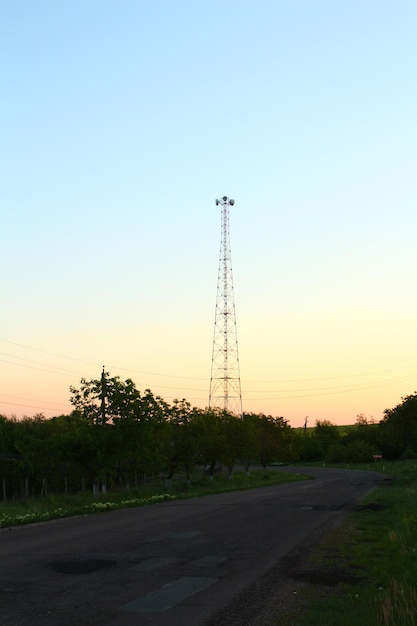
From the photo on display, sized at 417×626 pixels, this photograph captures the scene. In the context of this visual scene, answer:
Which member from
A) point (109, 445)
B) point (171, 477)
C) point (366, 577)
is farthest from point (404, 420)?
point (366, 577)

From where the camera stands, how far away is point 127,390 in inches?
1503

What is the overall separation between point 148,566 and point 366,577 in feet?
13.8

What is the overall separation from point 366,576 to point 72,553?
6.49 meters

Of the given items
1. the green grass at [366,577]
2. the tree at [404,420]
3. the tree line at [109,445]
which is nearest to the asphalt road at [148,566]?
the green grass at [366,577]

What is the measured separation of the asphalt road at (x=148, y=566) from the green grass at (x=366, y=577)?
0.69 meters

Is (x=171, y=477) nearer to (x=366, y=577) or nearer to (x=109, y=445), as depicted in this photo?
(x=109, y=445)

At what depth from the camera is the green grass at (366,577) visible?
8.45 meters

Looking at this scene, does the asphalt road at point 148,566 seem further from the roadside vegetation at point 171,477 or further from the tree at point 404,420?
the tree at point 404,420

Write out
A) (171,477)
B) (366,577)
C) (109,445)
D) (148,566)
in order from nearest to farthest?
(366,577) < (148,566) < (109,445) < (171,477)

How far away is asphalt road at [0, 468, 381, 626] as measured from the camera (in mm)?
9023

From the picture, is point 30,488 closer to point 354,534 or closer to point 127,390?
point 127,390

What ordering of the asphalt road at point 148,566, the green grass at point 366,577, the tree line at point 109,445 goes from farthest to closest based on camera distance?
the tree line at point 109,445
the asphalt road at point 148,566
the green grass at point 366,577

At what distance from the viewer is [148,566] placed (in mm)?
12898

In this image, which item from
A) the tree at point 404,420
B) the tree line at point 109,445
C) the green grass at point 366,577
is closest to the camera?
the green grass at point 366,577
